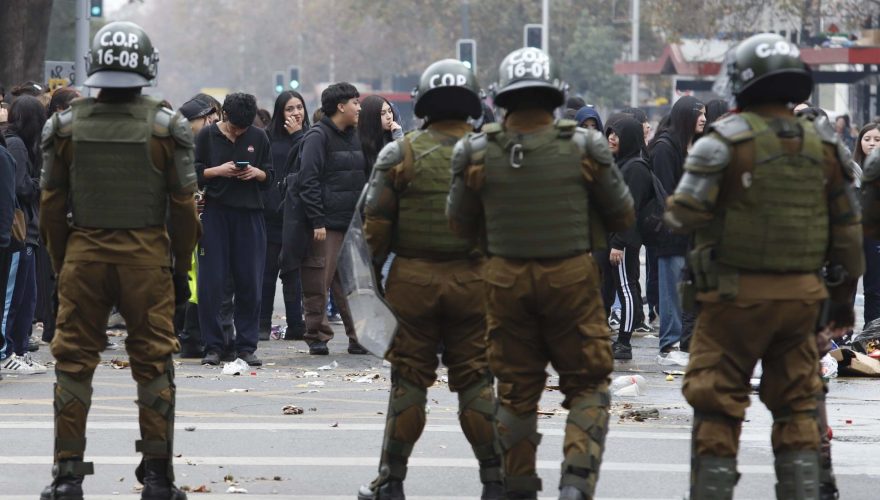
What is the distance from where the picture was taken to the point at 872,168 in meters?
7.21

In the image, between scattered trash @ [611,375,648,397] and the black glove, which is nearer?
the black glove

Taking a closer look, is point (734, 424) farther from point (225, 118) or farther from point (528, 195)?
point (225, 118)

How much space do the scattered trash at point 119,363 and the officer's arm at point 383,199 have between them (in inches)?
206

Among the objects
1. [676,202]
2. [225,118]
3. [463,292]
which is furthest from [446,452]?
[225,118]

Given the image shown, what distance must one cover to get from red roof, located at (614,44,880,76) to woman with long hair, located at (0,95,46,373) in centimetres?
2664

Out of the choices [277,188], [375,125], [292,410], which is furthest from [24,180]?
[277,188]

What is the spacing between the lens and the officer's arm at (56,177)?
7168 millimetres

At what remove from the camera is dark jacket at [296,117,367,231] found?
12234 mm

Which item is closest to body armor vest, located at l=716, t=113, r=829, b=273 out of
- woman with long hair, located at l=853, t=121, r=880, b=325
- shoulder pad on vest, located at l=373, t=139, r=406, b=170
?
shoulder pad on vest, located at l=373, t=139, r=406, b=170

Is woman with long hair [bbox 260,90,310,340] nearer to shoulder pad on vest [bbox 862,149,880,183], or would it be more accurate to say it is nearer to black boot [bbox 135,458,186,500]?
black boot [bbox 135,458,186,500]

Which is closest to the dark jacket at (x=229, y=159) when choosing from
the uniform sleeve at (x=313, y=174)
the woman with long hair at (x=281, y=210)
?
the uniform sleeve at (x=313, y=174)

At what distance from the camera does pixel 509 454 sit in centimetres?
669

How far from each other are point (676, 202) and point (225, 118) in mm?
6308

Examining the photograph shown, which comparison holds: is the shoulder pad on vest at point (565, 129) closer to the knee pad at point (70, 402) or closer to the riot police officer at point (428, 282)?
the riot police officer at point (428, 282)
